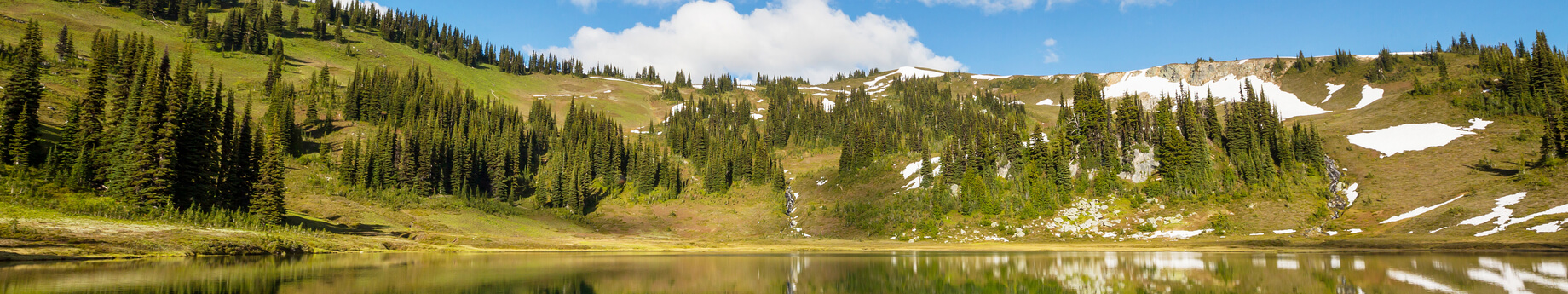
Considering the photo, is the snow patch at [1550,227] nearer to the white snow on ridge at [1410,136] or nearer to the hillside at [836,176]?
the hillside at [836,176]

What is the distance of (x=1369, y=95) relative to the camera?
5153 inches

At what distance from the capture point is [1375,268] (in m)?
32.4

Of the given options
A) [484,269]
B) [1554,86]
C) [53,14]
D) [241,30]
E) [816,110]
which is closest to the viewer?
[484,269]

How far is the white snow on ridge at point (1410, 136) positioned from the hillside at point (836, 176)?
50 centimetres

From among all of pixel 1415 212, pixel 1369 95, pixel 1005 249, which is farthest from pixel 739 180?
pixel 1369 95

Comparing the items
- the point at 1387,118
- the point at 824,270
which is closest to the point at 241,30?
the point at 824,270

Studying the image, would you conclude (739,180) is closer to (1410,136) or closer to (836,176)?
(836,176)

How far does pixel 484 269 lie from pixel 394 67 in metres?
149

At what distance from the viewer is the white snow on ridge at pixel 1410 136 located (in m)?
81.9

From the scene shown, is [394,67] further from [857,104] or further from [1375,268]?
[1375,268]

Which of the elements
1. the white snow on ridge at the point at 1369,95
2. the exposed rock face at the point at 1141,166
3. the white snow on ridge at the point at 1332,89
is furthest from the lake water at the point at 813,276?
the white snow on ridge at the point at 1332,89

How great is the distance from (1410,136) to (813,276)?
97316 mm

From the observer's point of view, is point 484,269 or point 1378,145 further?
point 1378,145

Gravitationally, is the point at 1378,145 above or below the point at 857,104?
below
